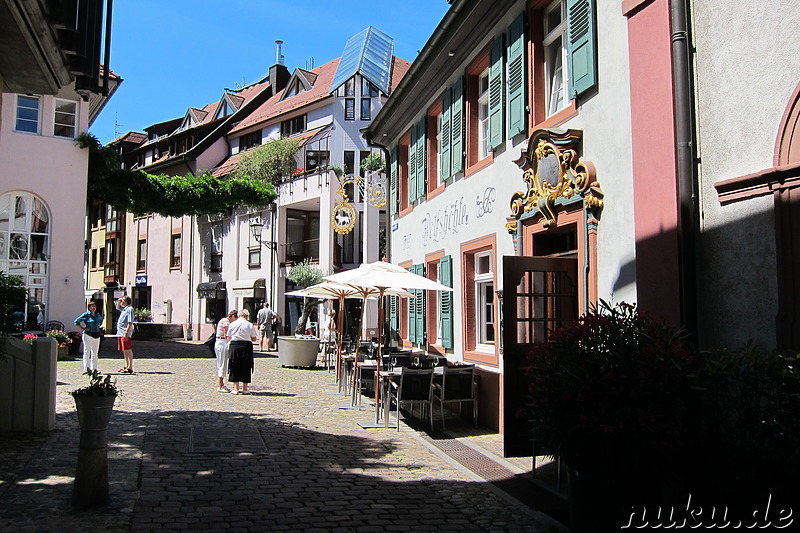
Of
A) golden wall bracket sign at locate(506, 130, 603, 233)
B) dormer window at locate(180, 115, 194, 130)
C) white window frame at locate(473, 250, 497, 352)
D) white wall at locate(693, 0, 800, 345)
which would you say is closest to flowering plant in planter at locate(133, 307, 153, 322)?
dormer window at locate(180, 115, 194, 130)

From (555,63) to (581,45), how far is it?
47.2 inches

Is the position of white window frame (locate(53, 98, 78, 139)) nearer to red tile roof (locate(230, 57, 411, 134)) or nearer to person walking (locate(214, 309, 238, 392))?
person walking (locate(214, 309, 238, 392))

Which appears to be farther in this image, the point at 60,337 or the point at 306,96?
the point at 306,96

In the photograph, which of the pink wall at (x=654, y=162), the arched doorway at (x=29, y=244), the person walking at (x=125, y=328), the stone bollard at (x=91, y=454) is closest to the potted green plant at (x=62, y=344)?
the arched doorway at (x=29, y=244)

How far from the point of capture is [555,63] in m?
8.95

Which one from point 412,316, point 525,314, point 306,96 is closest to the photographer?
point 525,314

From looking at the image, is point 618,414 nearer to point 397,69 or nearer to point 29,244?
point 29,244

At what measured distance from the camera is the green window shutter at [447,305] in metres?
12.2

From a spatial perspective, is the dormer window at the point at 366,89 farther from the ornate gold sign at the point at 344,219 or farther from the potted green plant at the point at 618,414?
the potted green plant at the point at 618,414

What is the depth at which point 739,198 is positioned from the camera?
5.50 metres

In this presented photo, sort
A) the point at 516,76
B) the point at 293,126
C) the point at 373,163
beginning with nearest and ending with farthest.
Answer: the point at 516,76 < the point at 373,163 < the point at 293,126

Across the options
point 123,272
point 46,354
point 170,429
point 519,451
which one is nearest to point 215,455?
point 170,429

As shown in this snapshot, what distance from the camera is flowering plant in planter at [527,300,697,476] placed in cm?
440

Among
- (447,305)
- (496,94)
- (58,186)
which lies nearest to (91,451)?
(496,94)
